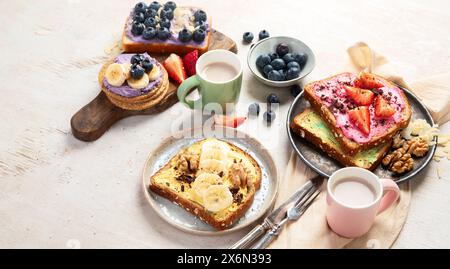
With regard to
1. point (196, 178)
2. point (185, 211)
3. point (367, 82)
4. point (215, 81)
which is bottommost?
point (185, 211)

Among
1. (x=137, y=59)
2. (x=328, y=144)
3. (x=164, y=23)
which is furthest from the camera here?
(x=164, y=23)

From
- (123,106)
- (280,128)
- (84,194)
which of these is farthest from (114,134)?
(280,128)

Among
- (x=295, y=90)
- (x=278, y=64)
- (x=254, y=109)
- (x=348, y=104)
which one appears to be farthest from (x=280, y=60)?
(x=348, y=104)

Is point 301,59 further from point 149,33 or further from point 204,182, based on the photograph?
point 204,182

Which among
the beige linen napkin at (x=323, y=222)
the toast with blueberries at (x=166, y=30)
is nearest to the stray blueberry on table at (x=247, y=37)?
the toast with blueberries at (x=166, y=30)

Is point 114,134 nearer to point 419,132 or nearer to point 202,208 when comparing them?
point 202,208

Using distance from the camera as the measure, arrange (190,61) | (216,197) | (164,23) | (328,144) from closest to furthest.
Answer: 1. (216,197)
2. (328,144)
3. (190,61)
4. (164,23)
